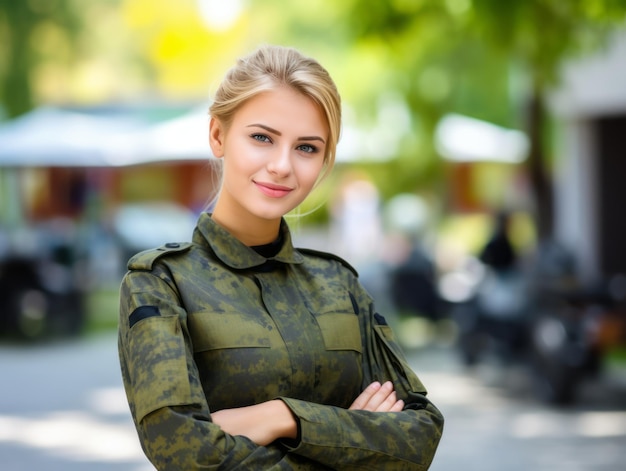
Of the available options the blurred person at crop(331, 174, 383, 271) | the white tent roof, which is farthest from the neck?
the blurred person at crop(331, 174, 383, 271)

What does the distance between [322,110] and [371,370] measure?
604 mm

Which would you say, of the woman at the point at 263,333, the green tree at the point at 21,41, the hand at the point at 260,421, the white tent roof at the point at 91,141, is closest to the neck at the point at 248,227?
the woman at the point at 263,333

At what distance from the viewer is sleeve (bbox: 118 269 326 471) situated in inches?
89.3

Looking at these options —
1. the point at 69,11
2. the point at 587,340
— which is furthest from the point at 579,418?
the point at 69,11

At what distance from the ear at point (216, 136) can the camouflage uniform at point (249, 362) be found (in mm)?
146

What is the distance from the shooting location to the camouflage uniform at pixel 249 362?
7.50 feet

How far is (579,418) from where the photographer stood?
9.30 m

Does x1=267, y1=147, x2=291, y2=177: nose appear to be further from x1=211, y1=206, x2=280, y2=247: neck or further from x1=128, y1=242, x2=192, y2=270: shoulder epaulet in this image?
x1=128, y1=242, x2=192, y2=270: shoulder epaulet

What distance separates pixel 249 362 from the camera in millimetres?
2396

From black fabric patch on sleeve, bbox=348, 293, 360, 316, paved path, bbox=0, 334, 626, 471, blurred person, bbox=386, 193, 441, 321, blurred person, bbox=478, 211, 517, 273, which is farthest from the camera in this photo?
blurred person, bbox=386, 193, 441, 321

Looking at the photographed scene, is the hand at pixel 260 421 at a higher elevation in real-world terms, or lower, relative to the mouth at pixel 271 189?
lower

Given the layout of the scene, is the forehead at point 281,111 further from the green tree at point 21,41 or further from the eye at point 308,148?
the green tree at point 21,41

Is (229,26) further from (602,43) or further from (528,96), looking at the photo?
(602,43)

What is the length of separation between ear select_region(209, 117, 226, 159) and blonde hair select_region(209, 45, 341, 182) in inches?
0.7
